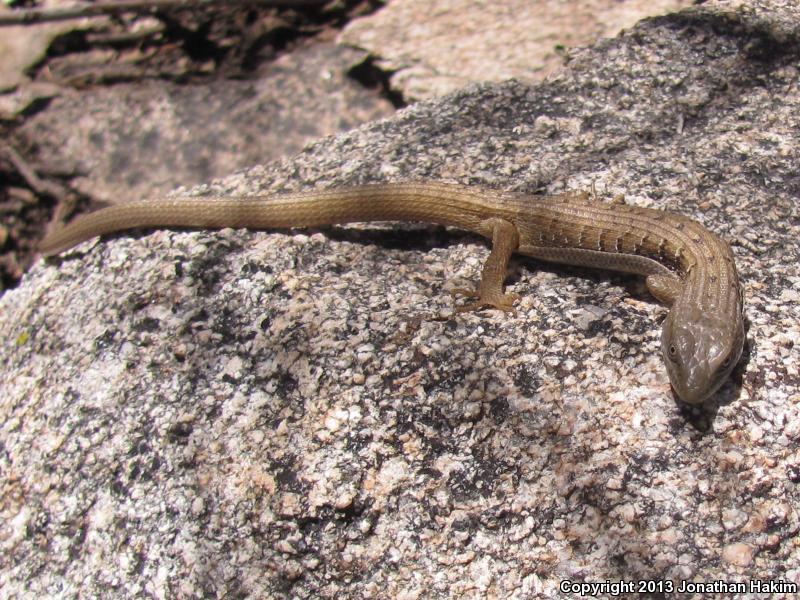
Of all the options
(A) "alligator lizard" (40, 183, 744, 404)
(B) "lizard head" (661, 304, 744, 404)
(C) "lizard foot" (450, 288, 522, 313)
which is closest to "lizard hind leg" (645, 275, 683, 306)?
(A) "alligator lizard" (40, 183, 744, 404)

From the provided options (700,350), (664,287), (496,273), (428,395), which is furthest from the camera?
(496,273)

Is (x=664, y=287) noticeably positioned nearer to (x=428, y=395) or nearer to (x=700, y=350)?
(x=700, y=350)

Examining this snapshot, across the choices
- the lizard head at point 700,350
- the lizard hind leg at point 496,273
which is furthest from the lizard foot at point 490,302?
the lizard head at point 700,350

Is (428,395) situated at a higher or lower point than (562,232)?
lower

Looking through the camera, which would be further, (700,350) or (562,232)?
(562,232)

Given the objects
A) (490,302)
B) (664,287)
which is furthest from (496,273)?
(664,287)

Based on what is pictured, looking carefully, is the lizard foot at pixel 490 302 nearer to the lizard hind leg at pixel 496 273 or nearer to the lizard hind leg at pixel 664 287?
the lizard hind leg at pixel 496 273

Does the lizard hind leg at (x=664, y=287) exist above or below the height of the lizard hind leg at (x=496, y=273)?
below
